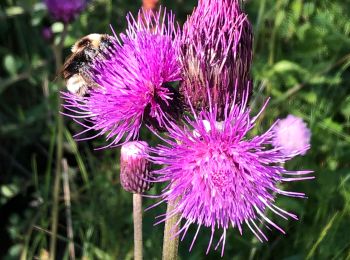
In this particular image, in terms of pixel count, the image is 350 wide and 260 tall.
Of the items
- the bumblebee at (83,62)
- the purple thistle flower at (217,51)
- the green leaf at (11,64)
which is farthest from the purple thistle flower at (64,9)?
the purple thistle flower at (217,51)

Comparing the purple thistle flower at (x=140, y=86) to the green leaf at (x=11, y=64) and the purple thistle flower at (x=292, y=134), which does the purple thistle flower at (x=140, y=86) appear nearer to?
the purple thistle flower at (x=292, y=134)

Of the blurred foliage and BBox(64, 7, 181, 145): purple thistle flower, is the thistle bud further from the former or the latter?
the blurred foliage

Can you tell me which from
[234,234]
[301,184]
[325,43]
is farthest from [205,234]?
[325,43]

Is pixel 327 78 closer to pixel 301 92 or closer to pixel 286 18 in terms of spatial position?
pixel 301 92

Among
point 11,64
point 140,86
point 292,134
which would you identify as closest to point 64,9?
point 11,64

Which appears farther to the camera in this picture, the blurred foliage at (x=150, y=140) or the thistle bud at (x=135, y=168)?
the blurred foliage at (x=150, y=140)

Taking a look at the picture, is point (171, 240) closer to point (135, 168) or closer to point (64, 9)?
point (135, 168)
